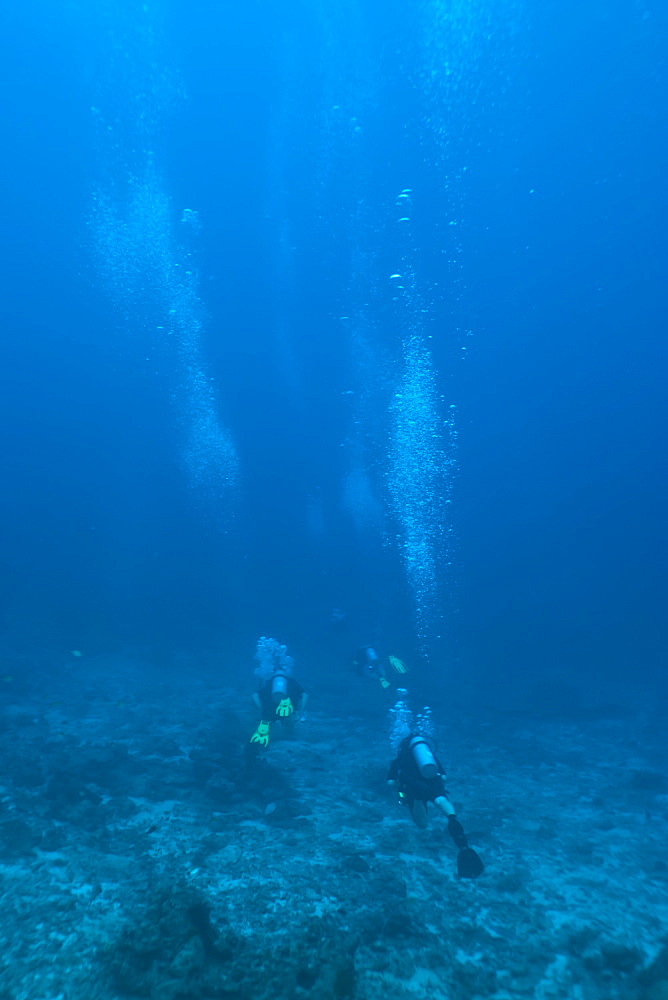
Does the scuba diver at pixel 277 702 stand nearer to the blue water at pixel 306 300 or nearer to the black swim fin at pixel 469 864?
the black swim fin at pixel 469 864

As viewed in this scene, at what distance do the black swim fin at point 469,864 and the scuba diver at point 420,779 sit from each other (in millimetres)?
171

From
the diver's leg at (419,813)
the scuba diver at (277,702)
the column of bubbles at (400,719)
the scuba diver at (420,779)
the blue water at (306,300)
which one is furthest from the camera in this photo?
the blue water at (306,300)

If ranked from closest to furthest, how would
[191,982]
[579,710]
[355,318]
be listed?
[191,982] → [579,710] → [355,318]

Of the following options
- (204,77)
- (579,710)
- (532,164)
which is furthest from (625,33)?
(579,710)

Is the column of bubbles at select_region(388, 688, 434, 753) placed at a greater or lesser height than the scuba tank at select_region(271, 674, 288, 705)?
lesser

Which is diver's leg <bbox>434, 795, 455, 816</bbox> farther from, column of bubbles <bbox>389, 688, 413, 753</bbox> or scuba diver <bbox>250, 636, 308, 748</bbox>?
column of bubbles <bbox>389, 688, 413, 753</bbox>

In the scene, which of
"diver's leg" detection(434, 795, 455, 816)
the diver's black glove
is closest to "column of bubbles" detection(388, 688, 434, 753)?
"diver's leg" detection(434, 795, 455, 816)

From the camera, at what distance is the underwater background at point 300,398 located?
5.62 m

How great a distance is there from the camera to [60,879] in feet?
14.6

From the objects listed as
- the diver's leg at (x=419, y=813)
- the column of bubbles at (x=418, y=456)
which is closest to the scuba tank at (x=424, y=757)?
the diver's leg at (x=419, y=813)

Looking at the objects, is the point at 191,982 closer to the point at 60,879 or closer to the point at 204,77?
the point at 60,879

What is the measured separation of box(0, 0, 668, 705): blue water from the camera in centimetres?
1817

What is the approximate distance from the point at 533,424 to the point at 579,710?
4010 centimetres

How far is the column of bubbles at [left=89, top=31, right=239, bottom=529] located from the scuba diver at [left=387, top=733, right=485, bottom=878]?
23.4 m
